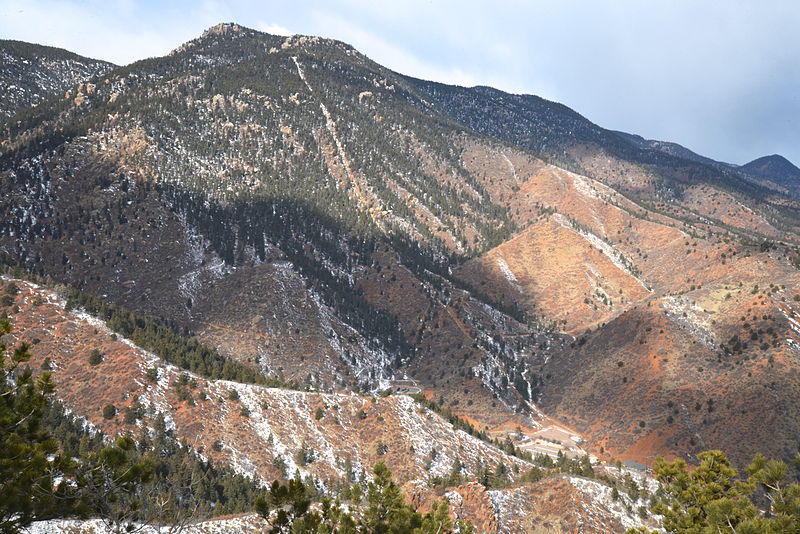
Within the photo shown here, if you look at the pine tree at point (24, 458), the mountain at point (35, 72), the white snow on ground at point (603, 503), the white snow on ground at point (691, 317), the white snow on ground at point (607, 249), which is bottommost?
the white snow on ground at point (603, 503)

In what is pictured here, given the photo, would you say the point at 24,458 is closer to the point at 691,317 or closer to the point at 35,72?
the point at 691,317

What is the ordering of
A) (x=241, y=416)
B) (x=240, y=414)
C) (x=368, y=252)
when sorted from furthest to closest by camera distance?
(x=368, y=252) → (x=240, y=414) → (x=241, y=416)

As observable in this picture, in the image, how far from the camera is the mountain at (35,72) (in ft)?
489

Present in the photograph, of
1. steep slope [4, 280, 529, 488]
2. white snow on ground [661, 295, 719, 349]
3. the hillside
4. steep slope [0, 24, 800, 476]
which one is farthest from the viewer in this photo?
steep slope [0, 24, 800, 476]

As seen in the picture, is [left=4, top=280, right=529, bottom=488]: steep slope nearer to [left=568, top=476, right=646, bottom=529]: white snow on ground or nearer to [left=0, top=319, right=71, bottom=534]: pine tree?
[left=568, top=476, right=646, bottom=529]: white snow on ground

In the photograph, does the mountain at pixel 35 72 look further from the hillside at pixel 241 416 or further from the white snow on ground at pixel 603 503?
the white snow on ground at pixel 603 503

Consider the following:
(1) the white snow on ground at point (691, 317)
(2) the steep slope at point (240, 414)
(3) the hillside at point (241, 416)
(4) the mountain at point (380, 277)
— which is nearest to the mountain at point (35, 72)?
(4) the mountain at point (380, 277)

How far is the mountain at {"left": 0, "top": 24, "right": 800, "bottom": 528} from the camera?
59875 millimetres

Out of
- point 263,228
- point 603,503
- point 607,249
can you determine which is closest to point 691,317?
point 607,249

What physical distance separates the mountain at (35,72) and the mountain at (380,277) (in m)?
33.9

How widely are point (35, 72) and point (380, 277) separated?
150137 mm

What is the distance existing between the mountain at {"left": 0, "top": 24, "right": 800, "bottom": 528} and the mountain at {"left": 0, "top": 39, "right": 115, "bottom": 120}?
1335 inches

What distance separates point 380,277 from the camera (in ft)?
360

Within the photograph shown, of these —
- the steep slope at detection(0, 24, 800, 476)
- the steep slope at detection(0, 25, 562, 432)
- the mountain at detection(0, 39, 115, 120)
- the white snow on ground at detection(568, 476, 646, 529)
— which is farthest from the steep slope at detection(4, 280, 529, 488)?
the mountain at detection(0, 39, 115, 120)
